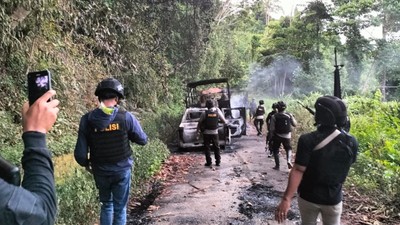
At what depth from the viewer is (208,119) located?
988cm

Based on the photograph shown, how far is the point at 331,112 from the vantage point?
135 inches

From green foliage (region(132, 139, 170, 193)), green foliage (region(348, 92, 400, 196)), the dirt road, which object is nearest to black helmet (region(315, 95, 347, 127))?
the dirt road

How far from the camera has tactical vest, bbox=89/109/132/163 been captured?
4.10 meters

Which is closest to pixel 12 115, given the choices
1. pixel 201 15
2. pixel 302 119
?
pixel 302 119

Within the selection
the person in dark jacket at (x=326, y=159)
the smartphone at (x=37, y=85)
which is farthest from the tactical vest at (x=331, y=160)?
the smartphone at (x=37, y=85)

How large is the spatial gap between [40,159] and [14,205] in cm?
25

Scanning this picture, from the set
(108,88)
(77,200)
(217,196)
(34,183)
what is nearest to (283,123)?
(217,196)

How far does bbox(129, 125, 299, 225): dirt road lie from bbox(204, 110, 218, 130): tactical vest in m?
1.05

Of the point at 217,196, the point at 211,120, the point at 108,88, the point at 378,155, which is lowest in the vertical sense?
the point at 217,196

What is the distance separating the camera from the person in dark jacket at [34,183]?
1.29 meters

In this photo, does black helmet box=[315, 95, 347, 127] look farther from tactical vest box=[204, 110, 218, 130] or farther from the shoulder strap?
tactical vest box=[204, 110, 218, 130]

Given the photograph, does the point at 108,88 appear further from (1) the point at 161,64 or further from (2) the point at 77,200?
(1) the point at 161,64

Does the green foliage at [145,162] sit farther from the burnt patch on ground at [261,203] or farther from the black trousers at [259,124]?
the black trousers at [259,124]

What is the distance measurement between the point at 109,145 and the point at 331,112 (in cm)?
226
